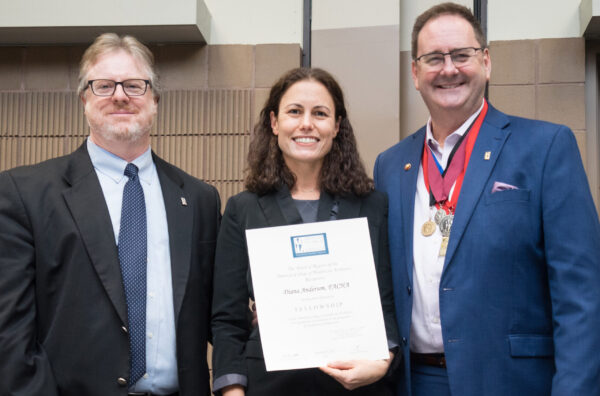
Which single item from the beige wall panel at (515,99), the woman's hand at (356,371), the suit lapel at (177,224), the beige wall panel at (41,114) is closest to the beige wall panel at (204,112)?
the beige wall panel at (41,114)

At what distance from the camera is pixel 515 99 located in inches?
182

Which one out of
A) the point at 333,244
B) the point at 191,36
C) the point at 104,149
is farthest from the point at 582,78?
the point at 104,149

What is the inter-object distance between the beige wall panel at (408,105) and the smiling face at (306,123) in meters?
2.73

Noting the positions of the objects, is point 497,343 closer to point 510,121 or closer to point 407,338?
point 407,338

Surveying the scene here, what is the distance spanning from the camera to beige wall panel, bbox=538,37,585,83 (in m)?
4.57

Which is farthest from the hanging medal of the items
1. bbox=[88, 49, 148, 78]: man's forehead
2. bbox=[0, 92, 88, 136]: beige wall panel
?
bbox=[0, 92, 88, 136]: beige wall panel

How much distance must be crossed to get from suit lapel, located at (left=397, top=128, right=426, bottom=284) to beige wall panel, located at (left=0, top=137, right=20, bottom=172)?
3.94 m

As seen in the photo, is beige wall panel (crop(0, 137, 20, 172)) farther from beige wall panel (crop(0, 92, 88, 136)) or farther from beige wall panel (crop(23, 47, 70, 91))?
beige wall panel (crop(23, 47, 70, 91))

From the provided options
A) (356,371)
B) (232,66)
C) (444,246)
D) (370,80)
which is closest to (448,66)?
(444,246)

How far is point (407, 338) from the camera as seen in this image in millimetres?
2084

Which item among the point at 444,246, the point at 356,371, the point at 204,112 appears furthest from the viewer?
the point at 204,112

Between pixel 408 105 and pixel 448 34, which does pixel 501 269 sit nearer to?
pixel 448 34

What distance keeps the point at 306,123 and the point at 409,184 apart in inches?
18.4

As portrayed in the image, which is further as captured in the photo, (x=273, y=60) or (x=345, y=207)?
(x=273, y=60)
